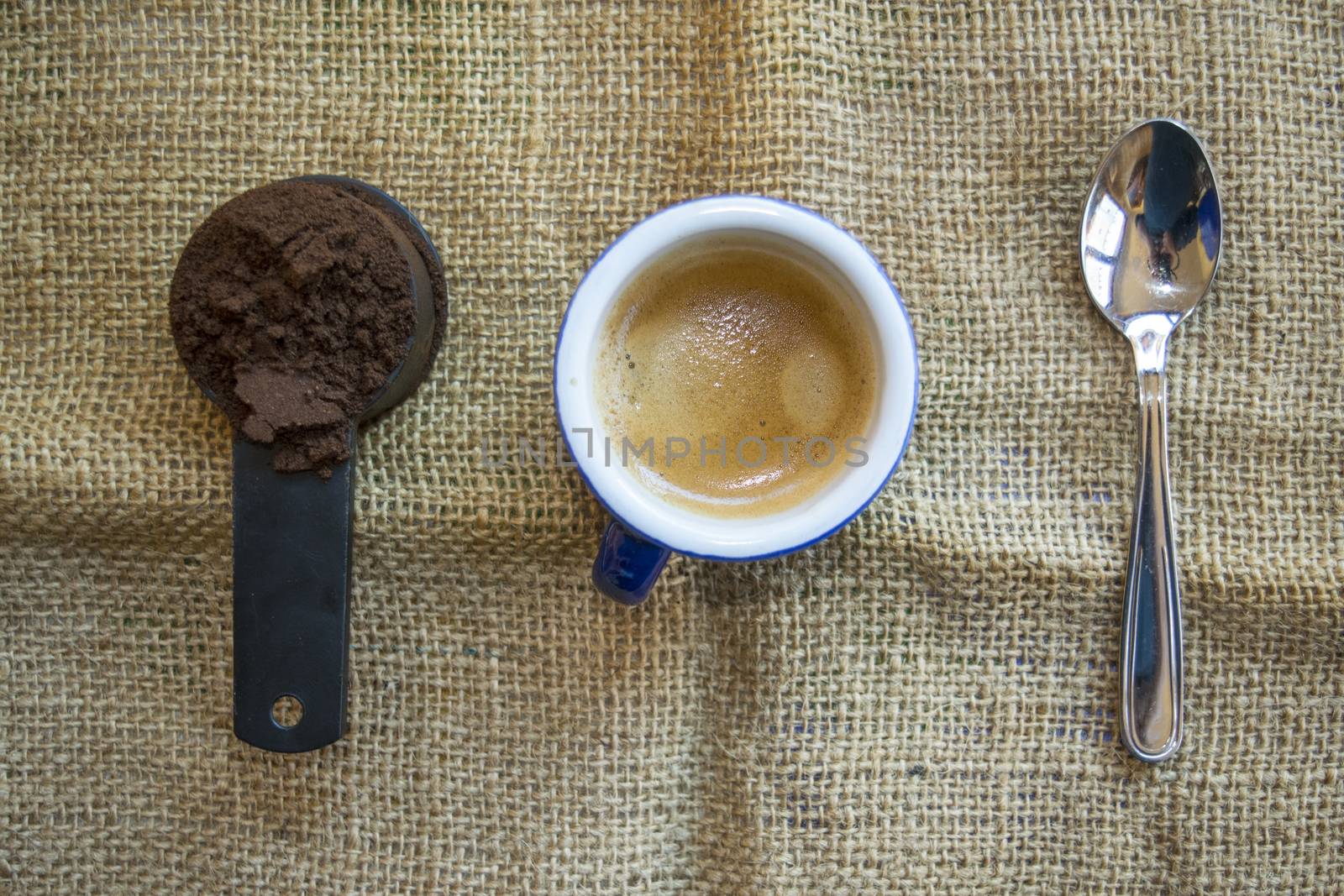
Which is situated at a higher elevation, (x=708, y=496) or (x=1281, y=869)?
(x=708, y=496)

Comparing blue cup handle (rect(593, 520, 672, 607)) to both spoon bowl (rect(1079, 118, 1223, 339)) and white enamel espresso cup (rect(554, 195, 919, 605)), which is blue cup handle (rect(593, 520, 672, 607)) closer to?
white enamel espresso cup (rect(554, 195, 919, 605))

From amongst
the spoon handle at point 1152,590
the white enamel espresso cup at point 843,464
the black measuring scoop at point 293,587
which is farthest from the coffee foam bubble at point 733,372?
the spoon handle at point 1152,590

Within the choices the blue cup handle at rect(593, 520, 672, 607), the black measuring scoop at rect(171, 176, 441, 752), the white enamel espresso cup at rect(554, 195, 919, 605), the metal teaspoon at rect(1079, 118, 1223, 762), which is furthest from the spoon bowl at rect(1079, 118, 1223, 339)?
the black measuring scoop at rect(171, 176, 441, 752)

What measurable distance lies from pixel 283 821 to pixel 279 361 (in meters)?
0.38

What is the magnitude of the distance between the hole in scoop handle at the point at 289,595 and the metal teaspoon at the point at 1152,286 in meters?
0.60

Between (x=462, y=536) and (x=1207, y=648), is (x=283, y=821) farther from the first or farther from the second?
(x=1207, y=648)

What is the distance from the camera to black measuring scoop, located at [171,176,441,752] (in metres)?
0.64

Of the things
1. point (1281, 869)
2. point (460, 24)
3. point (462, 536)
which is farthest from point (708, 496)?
point (1281, 869)

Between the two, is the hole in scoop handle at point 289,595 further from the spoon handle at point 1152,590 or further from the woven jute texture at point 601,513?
the spoon handle at point 1152,590

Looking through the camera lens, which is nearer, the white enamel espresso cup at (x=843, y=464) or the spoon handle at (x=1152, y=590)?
the white enamel espresso cup at (x=843, y=464)

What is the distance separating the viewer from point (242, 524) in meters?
0.64

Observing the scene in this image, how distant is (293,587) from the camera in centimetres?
65

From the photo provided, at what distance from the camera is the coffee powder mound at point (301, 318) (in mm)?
626

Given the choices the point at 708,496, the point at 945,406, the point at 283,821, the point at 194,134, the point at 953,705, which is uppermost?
the point at 194,134
